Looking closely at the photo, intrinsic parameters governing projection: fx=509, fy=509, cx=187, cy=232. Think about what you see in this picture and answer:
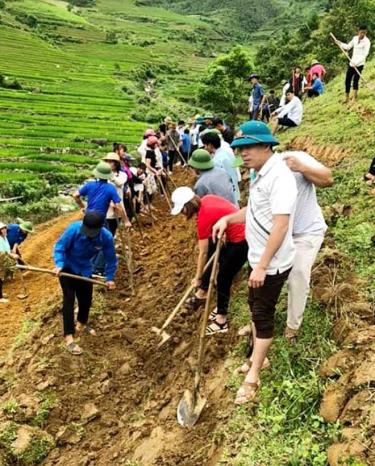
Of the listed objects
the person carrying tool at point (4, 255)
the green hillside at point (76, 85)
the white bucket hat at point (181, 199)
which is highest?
the white bucket hat at point (181, 199)

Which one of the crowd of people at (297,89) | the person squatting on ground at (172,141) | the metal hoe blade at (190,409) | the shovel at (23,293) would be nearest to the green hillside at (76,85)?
the person squatting on ground at (172,141)

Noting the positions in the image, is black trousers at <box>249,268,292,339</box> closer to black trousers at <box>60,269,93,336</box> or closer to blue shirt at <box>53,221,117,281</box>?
blue shirt at <box>53,221,117,281</box>

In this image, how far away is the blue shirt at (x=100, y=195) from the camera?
6.87 metres

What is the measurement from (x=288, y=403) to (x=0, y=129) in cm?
2493

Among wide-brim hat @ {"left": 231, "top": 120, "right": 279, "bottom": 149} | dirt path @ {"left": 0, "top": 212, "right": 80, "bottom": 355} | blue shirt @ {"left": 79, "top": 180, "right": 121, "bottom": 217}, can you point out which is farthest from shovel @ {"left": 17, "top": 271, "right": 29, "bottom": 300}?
wide-brim hat @ {"left": 231, "top": 120, "right": 279, "bottom": 149}

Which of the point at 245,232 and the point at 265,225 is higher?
the point at 265,225

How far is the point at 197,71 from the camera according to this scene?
6738 centimetres

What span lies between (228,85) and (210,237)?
111 ft

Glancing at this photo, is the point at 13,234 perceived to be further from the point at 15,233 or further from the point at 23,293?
the point at 23,293

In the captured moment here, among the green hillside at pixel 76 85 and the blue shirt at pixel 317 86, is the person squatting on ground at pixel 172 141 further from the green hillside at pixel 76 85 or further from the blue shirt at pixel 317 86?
the green hillside at pixel 76 85

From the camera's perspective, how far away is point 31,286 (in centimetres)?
919

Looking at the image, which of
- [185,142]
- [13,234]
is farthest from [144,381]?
[185,142]

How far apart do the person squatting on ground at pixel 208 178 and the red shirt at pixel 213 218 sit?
2.18ft

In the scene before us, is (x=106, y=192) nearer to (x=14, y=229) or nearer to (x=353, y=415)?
(x=14, y=229)
